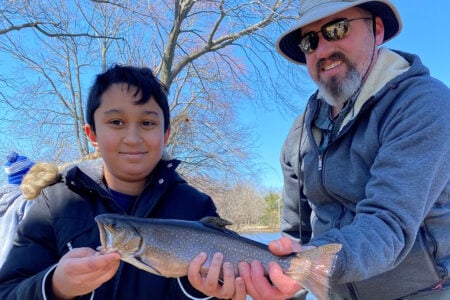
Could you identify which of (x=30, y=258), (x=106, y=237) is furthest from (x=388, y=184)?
(x=30, y=258)

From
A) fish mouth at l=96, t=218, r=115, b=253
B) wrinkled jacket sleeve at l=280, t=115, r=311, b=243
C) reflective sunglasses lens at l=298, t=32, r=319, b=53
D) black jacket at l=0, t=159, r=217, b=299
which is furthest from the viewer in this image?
wrinkled jacket sleeve at l=280, t=115, r=311, b=243

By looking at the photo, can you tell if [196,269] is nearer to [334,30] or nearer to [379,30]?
[334,30]

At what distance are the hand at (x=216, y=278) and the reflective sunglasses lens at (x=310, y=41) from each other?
6.26 ft

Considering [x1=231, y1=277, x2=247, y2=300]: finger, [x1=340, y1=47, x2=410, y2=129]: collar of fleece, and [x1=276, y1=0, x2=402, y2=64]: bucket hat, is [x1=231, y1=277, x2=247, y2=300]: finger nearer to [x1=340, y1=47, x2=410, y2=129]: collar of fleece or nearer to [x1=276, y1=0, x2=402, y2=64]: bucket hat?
[x1=340, y1=47, x2=410, y2=129]: collar of fleece

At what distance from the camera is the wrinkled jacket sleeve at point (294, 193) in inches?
145

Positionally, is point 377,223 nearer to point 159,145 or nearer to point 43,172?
point 159,145

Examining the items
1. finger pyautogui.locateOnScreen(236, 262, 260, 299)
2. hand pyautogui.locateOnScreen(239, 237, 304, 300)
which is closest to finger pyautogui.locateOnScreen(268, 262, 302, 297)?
hand pyautogui.locateOnScreen(239, 237, 304, 300)

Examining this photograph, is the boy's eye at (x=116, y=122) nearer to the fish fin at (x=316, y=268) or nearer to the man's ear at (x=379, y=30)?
the fish fin at (x=316, y=268)

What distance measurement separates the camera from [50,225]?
104 inches

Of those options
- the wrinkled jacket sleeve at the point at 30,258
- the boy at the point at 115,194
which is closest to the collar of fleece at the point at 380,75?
the boy at the point at 115,194

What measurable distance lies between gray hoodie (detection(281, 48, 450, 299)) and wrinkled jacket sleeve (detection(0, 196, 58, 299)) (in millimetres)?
1555

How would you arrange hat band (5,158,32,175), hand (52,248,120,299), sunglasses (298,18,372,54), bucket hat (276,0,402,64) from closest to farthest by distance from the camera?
hand (52,248,120,299) < bucket hat (276,0,402,64) < sunglasses (298,18,372,54) < hat band (5,158,32,175)

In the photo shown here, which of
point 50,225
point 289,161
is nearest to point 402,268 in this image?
point 289,161

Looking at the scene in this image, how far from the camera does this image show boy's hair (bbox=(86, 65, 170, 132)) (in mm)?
2883
